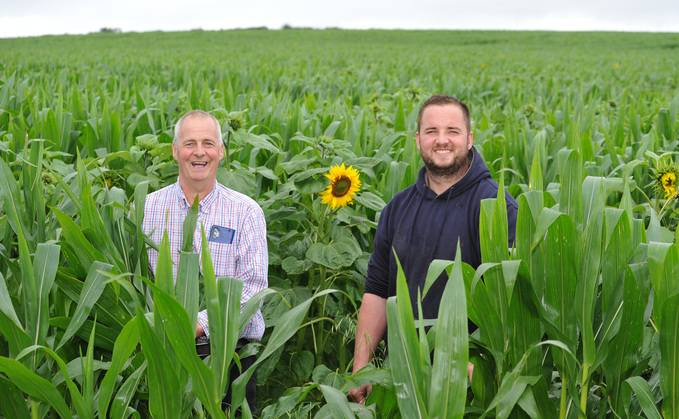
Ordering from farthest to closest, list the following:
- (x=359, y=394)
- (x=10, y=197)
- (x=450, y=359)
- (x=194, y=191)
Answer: (x=194, y=191) < (x=359, y=394) < (x=10, y=197) < (x=450, y=359)

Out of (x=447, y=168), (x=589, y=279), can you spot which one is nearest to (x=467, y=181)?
(x=447, y=168)

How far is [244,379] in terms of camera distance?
130 cm

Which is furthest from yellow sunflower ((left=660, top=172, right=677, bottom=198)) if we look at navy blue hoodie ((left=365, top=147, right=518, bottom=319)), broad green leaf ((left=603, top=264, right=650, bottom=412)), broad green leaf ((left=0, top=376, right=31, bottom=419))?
broad green leaf ((left=0, top=376, right=31, bottom=419))

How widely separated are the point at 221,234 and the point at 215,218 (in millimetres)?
58

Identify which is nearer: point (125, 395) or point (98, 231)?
point (125, 395)

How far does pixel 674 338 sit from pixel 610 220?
264 millimetres

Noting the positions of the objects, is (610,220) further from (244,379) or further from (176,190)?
(176,190)

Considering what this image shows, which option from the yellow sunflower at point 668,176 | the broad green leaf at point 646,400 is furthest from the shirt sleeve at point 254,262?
the yellow sunflower at point 668,176

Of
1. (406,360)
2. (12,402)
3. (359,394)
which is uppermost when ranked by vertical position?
(406,360)

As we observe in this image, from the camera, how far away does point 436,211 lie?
1877mm

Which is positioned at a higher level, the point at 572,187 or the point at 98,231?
the point at 572,187

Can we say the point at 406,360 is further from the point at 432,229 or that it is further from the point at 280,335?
the point at 432,229

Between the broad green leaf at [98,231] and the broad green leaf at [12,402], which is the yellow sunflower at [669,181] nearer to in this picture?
the broad green leaf at [98,231]

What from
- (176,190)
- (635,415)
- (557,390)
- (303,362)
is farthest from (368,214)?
(635,415)
